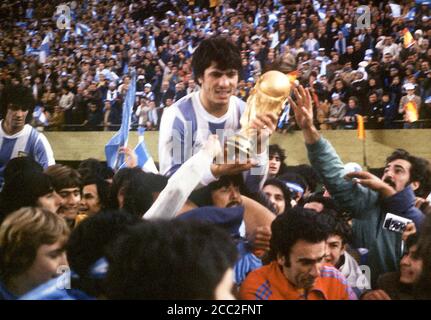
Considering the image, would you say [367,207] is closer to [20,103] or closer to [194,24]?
[194,24]

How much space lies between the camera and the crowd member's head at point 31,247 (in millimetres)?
2070

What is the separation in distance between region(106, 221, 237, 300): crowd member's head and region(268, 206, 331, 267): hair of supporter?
866mm

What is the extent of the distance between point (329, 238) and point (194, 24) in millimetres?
996

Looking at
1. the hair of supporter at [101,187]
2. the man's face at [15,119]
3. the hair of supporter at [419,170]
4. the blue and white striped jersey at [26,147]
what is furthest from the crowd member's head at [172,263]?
the man's face at [15,119]

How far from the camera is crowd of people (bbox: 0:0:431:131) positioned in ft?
7.82

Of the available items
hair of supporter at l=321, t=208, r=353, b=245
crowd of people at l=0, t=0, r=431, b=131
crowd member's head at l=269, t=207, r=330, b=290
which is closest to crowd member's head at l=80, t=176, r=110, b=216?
crowd of people at l=0, t=0, r=431, b=131

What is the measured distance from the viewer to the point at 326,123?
7.89ft

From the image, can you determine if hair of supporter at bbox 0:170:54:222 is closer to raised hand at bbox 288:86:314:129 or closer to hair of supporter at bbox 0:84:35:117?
hair of supporter at bbox 0:84:35:117

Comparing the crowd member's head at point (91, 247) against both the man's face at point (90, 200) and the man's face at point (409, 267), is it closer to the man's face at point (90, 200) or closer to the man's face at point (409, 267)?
the man's face at point (90, 200)

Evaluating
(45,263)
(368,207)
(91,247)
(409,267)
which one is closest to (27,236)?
(45,263)

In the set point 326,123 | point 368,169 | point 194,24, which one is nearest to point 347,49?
point 326,123

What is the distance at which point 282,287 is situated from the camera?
2.23 metres

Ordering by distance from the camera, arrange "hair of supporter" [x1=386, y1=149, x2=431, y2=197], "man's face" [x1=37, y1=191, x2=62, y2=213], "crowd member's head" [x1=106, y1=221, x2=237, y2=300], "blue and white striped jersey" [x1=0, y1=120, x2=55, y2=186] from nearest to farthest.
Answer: "crowd member's head" [x1=106, y1=221, x2=237, y2=300] < "hair of supporter" [x1=386, y1=149, x2=431, y2=197] < "man's face" [x1=37, y1=191, x2=62, y2=213] < "blue and white striped jersey" [x1=0, y1=120, x2=55, y2=186]

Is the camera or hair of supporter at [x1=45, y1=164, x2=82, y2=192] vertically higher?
hair of supporter at [x1=45, y1=164, x2=82, y2=192]
